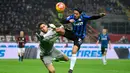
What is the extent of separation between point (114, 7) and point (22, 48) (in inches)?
595

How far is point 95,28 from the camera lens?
4044cm

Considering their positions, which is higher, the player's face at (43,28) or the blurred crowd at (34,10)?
the player's face at (43,28)

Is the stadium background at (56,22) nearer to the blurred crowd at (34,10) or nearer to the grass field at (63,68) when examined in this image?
the blurred crowd at (34,10)

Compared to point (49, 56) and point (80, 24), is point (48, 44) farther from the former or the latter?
point (80, 24)

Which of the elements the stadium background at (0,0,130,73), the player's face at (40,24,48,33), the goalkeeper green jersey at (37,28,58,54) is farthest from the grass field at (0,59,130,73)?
the stadium background at (0,0,130,73)

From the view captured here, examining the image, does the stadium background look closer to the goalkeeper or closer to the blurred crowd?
the blurred crowd

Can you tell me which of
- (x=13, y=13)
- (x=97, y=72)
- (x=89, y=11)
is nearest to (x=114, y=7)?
(x=89, y=11)

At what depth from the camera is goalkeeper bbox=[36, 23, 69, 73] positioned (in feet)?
38.2

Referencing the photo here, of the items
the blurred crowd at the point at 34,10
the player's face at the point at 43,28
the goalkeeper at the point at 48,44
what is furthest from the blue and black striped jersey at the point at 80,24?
the blurred crowd at the point at 34,10


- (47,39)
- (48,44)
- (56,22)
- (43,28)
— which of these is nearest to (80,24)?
(48,44)

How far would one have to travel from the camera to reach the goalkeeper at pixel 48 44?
38.2ft

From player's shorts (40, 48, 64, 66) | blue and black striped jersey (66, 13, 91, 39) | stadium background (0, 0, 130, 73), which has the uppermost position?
blue and black striped jersey (66, 13, 91, 39)

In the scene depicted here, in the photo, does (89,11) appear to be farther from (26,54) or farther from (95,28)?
(26,54)

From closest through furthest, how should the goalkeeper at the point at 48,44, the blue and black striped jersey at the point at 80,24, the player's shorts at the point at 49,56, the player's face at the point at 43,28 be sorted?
1. the player's face at the point at 43,28
2. the goalkeeper at the point at 48,44
3. the player's shorts at the point at 49,56
4. the blue and black striped jersey at the point at 80,24
